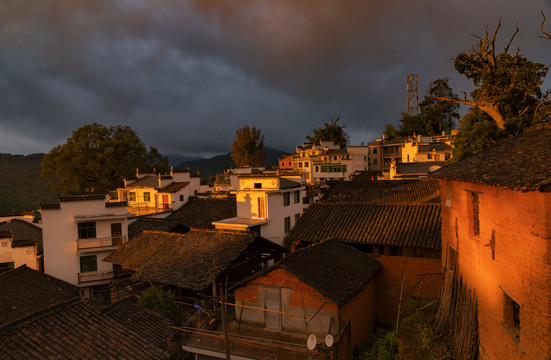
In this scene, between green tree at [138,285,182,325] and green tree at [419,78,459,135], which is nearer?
green tree at [138,285,182,325]

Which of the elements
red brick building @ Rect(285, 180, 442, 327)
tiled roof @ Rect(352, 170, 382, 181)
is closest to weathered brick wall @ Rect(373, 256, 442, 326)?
red brick building @ Rect(285, 180, 442, 327)

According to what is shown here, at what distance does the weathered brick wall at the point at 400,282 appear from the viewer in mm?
16219

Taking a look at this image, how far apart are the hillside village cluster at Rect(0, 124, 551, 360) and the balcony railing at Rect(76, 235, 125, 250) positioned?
0.09 m

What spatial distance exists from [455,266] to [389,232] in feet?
16.8

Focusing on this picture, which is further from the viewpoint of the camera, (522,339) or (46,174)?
(46,174)

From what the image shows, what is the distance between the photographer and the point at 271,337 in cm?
1377

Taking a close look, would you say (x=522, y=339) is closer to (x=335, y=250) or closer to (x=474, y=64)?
(x=335, y=250)

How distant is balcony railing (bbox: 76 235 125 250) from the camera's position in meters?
25.1

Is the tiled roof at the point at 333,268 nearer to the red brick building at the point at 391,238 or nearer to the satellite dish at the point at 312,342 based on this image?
the red brick building at the point at 391,238

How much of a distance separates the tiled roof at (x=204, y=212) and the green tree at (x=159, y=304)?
17323mm

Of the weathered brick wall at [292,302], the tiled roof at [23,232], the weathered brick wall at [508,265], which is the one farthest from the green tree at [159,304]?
the tiled roof at [23,232]

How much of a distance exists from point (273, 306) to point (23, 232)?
967 inches

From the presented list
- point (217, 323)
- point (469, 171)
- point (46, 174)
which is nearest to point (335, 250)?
point (217, 323)

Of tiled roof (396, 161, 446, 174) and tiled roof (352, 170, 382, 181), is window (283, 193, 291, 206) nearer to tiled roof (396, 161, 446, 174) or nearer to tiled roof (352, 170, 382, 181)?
tiled roof (396, 161, 446, 174)
